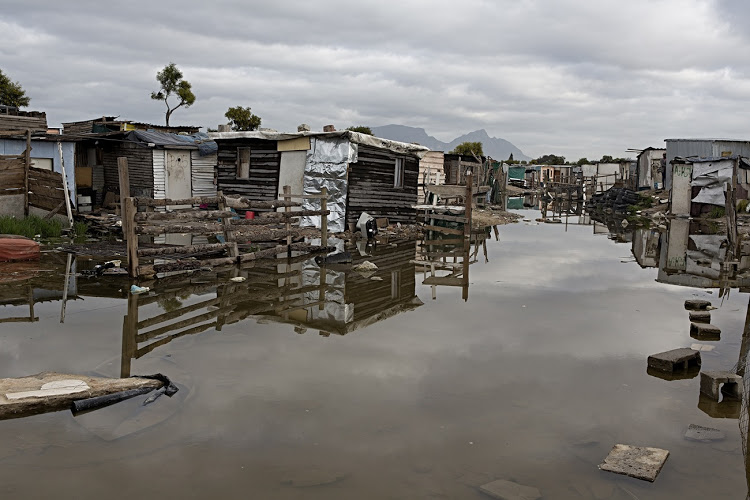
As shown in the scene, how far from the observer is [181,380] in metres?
6.29

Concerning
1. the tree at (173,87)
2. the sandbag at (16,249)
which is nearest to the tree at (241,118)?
the tree at (173,87)

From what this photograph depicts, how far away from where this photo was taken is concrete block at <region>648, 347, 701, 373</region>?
22.8 feet

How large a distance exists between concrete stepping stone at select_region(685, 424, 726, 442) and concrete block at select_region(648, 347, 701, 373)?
5.03ft

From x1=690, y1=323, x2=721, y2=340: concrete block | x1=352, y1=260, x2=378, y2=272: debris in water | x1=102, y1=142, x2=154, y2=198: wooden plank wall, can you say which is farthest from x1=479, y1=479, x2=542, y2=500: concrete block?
x1=102, y1=142, x2=154, y2=198: wooden plank wall

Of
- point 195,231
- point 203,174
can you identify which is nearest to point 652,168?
point 203,174

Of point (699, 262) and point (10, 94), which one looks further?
point (10, 94)

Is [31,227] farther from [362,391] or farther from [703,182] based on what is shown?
[703,182]

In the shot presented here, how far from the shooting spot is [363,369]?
6.79 metres

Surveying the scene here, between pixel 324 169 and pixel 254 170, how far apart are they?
125 inches

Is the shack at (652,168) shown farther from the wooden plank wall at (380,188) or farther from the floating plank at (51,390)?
the floating plank at (51,390)

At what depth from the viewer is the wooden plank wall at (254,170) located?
Result: 69.5 feet

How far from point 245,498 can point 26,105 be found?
42455 mm

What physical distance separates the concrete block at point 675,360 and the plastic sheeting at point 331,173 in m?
13.6

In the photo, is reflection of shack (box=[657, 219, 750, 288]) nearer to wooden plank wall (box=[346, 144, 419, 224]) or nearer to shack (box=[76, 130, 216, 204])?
wooden plank wall (box=[346, 144, 419, 224])
